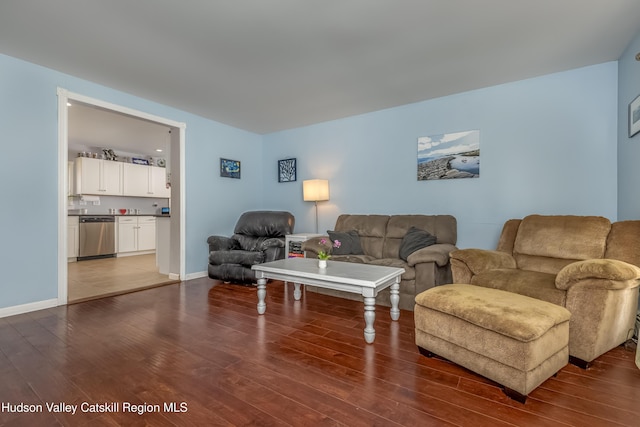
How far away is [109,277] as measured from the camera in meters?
4.44

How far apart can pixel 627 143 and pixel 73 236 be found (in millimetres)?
8256

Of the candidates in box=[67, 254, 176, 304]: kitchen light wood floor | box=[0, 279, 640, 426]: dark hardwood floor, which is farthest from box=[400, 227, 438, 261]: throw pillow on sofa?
box=[67, 254, 176, 304]: kitchen light wood floor

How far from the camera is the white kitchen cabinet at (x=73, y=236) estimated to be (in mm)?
5715

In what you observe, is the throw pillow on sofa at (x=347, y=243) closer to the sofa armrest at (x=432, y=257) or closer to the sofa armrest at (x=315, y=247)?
the sofa armrest at (x=315, y=247)

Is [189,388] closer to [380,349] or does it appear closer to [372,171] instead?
[380,349]

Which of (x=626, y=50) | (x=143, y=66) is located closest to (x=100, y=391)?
Result: (x=143, y=66)

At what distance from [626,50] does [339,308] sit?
3.52 meters

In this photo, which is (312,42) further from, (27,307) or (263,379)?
(27,307)

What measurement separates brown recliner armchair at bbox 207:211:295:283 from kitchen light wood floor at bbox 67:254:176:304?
0.78 meters

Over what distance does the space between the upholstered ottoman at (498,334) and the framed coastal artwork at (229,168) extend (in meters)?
3.79

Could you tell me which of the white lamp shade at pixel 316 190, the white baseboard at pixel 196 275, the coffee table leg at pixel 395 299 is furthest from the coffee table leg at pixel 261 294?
the white baseboard at pixel 196 275

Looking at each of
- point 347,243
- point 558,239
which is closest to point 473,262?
point 558,239

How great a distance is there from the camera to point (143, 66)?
9.55 feet

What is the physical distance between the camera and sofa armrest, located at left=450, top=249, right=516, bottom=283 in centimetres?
249
